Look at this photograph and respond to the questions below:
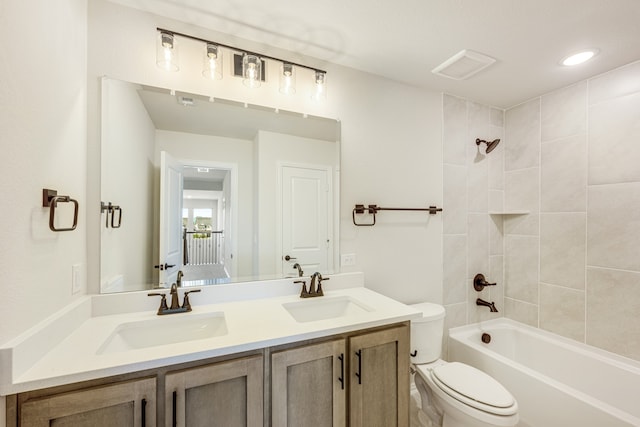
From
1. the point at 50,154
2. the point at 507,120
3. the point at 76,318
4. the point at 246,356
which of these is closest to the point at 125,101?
the point at 50,154

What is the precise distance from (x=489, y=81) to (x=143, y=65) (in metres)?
2.35

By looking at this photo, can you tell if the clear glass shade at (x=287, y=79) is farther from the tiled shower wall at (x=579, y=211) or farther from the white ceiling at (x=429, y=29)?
the tiled shower wall at (x=579, y=211)

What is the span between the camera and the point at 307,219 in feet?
5.90

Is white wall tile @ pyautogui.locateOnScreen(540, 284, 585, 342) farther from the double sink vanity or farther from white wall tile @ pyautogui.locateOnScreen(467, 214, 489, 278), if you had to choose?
the double sink vanity

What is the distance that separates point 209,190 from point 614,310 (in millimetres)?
2831

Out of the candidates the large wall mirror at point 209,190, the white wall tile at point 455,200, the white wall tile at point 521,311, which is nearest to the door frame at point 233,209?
the large wall mirror at point 209,190

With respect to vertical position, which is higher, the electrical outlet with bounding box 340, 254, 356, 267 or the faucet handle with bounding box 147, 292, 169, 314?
the electrical outlet with bounding box 340, 254, 356, 267

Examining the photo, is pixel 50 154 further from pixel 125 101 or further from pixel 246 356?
pixel 246 356

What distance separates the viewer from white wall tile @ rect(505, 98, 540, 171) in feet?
7.58

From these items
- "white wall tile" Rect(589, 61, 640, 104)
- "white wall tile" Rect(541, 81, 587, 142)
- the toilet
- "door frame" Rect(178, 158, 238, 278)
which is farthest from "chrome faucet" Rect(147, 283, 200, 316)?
"white wall tile" Rect(589, 61, 640, 104)

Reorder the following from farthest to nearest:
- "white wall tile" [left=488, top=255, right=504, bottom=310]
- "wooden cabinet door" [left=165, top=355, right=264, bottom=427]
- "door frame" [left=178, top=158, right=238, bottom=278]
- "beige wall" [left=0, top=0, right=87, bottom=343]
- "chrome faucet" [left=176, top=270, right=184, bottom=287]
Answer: "white wall tile" [left=488, top=255, right=504, bottom=310], "door frame" [left=178, top=158, right=238, bottom=278], "chrome faucet" [left=176, top=270, right=184, bottom=287], "wooden cabinet door" [left=165, top=355, right=264, bottom=427], "beige wall" [left=0, top=0, right=87, bottom=343]

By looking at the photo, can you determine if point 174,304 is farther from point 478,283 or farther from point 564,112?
point 564,112

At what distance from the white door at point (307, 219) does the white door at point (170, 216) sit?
61cm

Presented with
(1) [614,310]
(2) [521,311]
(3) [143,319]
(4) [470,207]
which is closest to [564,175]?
(4) [470,207]
